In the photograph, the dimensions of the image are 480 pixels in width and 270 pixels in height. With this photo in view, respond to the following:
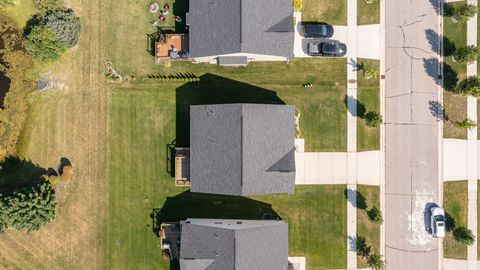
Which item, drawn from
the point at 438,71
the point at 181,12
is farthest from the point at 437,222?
the point at 181,12

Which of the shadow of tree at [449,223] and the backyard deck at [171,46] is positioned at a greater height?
the backyard deck at [171,46]

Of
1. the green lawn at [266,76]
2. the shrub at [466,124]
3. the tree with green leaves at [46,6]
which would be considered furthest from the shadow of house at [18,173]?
the shrub at [466,124]

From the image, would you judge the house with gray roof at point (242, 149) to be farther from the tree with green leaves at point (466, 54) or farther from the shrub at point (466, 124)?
the tree with green leaves at point (466, 54)

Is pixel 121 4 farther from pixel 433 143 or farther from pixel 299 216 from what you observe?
pixel 433 143

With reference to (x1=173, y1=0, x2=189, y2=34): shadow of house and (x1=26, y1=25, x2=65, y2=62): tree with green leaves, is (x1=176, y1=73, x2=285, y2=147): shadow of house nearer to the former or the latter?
(x1=173, y1=0, x2=189, y2=34): shadow of house

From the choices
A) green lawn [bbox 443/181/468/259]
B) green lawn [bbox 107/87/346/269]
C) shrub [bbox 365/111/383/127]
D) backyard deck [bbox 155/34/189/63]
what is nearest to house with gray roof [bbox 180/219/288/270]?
green lawn [bbox 107/87/346/269]

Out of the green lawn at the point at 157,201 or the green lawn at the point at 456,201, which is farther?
the green lawn at the point at 456,201
